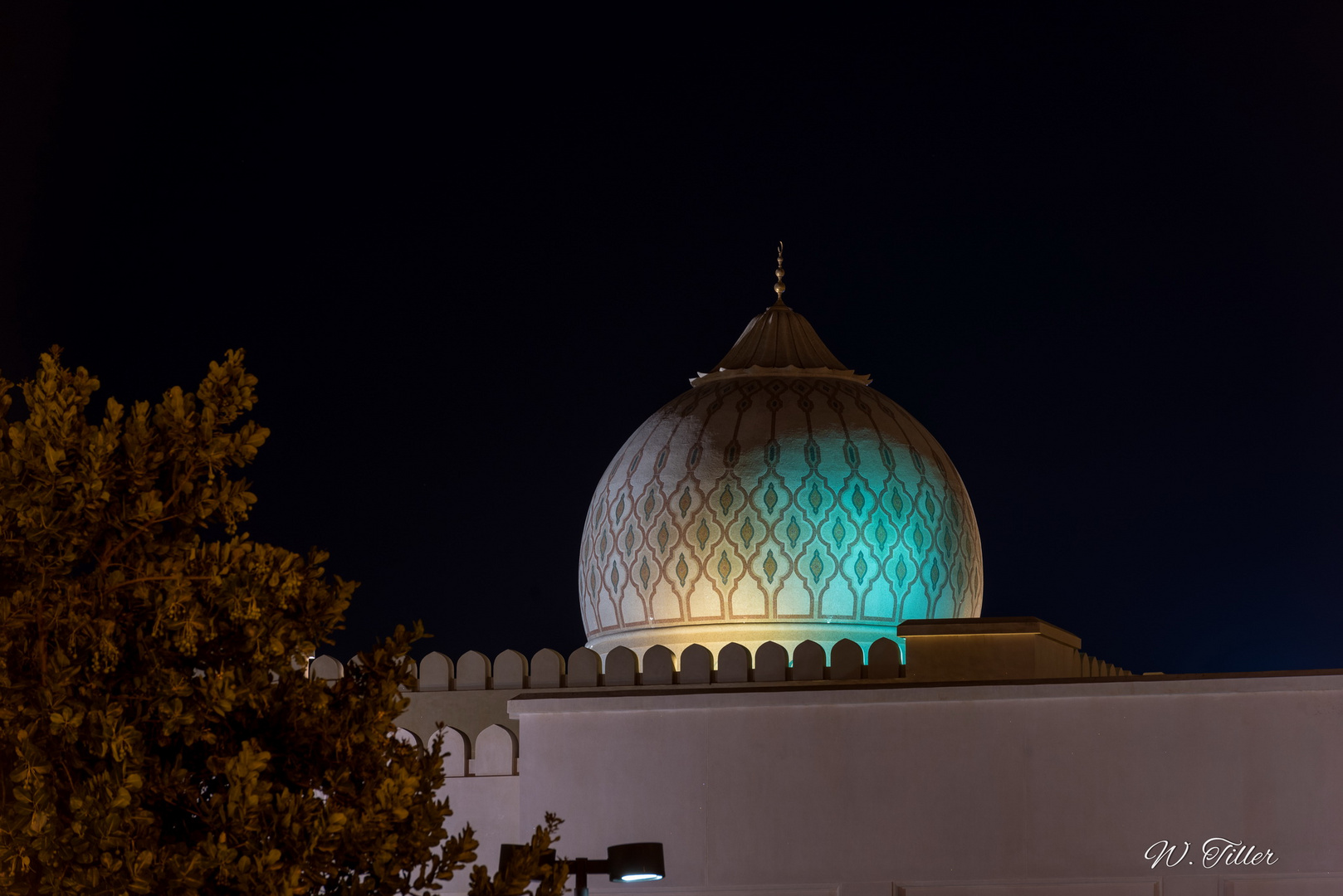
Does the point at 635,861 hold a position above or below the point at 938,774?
below

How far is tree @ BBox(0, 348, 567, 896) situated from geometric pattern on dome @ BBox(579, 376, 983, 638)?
6158 mm

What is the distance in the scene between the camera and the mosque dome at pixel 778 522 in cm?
1214

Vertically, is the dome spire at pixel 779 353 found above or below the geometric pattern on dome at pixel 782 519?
above

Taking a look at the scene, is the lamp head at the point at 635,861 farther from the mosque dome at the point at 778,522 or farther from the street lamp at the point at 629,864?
the mosque dome at the point at 778,522

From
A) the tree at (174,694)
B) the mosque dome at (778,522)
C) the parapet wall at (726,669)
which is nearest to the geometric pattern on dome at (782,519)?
the mosque dome at (778,522)

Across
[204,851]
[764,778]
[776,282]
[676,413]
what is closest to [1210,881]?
[764,778]

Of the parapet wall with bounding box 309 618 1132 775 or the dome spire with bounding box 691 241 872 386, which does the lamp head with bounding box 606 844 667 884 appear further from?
the dome spire with bounding box 691 241 872 386

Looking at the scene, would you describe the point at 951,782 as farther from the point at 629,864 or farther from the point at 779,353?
the point at 779,353

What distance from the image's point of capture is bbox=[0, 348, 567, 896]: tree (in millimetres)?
5531

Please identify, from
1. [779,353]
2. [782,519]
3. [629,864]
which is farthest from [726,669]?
[779,353]

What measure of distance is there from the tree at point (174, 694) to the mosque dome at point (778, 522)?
20.1 feet
